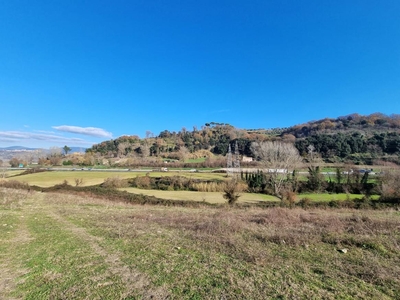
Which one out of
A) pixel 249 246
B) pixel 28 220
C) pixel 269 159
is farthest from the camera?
pixel 269 159

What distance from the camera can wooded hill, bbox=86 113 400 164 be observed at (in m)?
77.6

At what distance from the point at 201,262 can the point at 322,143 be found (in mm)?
94022

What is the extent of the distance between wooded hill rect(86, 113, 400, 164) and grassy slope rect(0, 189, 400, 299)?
72175mm

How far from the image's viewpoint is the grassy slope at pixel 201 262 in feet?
14.1

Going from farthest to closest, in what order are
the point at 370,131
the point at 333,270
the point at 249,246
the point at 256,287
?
the point at 370,131 < the point at 249,246 < the point at 333,270 < the point at 256,287

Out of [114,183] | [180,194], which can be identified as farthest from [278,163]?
[114,183]

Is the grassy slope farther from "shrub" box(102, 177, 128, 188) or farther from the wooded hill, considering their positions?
the wooded hill

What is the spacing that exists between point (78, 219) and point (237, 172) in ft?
166

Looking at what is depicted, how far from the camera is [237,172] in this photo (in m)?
59.2

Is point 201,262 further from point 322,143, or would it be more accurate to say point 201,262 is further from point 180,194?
point 322,143

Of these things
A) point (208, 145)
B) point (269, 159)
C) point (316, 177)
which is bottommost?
point (316, 177)

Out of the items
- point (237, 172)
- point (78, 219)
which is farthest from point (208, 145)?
point (78, 219)

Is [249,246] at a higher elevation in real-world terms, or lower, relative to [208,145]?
lower

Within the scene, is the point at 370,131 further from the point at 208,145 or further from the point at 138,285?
the point at 138,285
